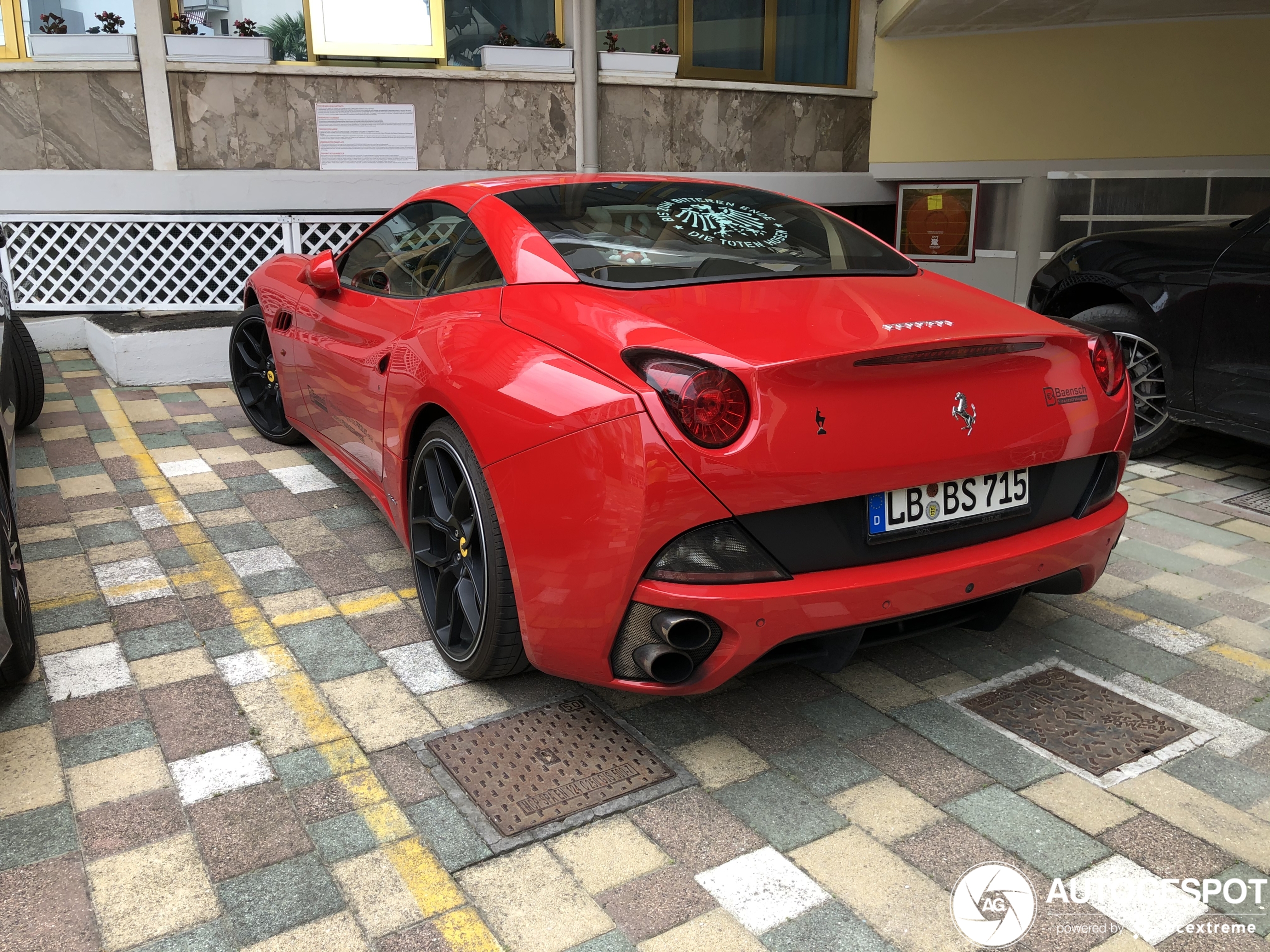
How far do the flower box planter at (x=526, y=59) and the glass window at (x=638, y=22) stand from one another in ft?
2.09

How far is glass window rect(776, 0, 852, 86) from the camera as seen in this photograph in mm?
10922

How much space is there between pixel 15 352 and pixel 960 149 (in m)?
8.00

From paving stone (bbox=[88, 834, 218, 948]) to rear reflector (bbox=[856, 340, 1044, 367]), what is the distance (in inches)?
69.5

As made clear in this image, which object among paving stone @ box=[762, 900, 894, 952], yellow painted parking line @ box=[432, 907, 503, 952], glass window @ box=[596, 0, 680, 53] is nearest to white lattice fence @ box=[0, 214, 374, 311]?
glass window @ box=[596, 0, 680, 53]

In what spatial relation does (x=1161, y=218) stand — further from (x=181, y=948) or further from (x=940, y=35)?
(x=181, y=948)

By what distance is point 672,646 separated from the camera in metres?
2.21

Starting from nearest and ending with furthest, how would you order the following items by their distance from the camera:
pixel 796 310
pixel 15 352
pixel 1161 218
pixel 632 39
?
pixel 796 310 → pixel 15 352 → pixel 1161 218 → pixel 632 39

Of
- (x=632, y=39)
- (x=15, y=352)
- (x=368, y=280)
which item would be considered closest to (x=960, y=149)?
(x=632, y=39)

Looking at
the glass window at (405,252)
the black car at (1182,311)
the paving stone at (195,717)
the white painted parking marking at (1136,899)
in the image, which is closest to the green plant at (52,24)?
the glass window at (405,252)

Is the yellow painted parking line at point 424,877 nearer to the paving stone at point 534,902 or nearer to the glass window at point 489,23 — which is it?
the paving stone at point 534,902

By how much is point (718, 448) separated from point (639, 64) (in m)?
8.72

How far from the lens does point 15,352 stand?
16.0ft

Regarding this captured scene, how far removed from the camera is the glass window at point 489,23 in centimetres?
948

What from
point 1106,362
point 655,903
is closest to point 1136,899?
A: point 655,903
